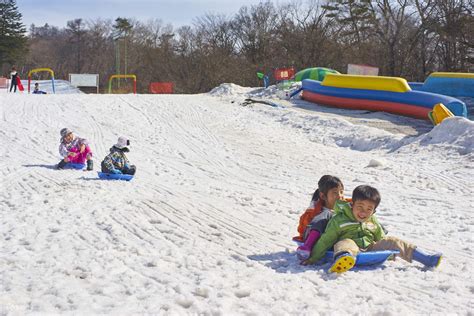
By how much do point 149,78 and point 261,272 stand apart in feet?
147

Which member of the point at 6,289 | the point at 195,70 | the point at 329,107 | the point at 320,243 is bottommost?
the point at 6,289

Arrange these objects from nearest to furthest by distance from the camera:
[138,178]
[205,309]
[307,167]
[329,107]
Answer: [205,309]
[138,178]
[307,167]
[329,107]

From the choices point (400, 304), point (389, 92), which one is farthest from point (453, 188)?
point (389, 92)

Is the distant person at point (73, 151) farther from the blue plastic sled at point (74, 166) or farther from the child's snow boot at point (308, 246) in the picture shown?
the child's snow boot at point (308, 246)

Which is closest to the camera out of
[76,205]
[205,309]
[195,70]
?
[205,309]

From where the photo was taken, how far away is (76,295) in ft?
12.7

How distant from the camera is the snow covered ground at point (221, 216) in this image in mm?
3812

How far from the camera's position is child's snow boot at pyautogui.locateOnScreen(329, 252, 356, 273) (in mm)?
4176

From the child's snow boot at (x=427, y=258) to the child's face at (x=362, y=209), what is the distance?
51 centimetres

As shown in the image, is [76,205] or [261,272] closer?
[261,272]

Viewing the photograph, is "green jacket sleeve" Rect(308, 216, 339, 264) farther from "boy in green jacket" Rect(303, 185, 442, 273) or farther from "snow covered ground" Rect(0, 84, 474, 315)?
"snow covered ground" Rect(0, 84, 474, 315)

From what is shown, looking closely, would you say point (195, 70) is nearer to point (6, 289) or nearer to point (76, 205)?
point (76, 205)

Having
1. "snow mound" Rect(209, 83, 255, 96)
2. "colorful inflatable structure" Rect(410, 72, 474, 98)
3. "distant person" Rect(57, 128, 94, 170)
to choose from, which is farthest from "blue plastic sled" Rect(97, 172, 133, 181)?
"snow mound" Rect(209, 83, 255, 96)

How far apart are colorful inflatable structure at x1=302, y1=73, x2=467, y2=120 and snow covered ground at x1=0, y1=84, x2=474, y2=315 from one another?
643 millimetres
